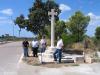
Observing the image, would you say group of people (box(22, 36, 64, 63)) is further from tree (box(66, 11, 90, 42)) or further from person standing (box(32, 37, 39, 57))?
tree (box(66, 11, 90, 42))

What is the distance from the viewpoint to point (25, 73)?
15.9 m

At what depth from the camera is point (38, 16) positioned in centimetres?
3478

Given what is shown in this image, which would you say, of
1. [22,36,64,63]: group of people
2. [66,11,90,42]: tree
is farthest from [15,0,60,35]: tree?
[66,11,90,42]: tree

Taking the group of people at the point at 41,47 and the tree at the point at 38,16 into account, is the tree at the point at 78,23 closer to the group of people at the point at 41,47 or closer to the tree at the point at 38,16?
the tree at the point at 38,16

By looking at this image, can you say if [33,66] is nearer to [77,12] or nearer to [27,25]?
[27,25]

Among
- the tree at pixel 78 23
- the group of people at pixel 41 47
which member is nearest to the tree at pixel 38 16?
the group of people at pixel 41 47

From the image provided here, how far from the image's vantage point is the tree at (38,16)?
114 feet

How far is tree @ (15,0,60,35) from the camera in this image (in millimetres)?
34781

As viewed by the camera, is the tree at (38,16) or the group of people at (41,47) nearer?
the group of people at (41,47)

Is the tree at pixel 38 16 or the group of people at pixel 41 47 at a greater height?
the tree at pixel 38 16

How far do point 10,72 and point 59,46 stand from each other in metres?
4.72

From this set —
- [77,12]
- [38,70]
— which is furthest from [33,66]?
[77,12]

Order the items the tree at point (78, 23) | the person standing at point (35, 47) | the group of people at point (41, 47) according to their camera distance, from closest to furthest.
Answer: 1. the group of people at point (41, 47)
2. the person standing at point (35, 47)
3. the tree at point (78, 23)


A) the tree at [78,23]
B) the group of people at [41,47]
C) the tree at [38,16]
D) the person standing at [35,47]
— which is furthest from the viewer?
the tree at [78,23]
